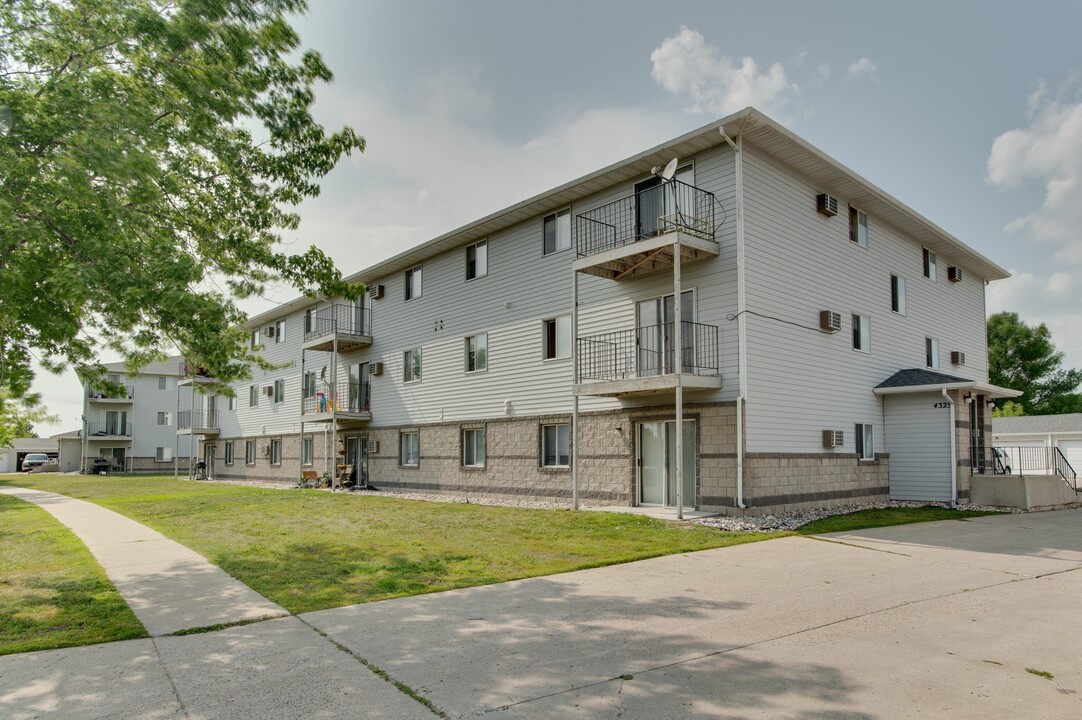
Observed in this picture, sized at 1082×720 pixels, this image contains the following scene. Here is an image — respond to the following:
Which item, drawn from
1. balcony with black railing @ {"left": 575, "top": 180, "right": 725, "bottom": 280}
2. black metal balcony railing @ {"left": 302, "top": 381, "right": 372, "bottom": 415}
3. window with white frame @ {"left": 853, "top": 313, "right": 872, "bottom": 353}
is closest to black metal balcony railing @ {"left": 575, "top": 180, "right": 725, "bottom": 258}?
balcony with black railing @ {"left": 575, "top": 180, "right": 725, "bottom": 280}

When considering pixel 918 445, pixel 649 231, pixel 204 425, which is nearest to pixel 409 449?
pixel 649 231

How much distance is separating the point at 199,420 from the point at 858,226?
39.3 metres

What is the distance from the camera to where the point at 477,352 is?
20.6 meters

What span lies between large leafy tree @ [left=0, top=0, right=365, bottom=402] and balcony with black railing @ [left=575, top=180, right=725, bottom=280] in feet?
23.5

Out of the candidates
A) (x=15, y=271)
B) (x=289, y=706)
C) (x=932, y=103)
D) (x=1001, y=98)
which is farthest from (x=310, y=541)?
(x=1001, y=98)

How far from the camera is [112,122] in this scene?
7336 mm

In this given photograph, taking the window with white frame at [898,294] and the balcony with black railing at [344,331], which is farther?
the balcony with black railing at [344,331]

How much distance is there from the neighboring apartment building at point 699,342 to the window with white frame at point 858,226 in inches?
2.3

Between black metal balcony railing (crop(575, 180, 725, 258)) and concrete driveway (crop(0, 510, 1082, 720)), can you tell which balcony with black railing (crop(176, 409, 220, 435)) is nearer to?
black metal balcony railing (crop(575, 180, 725, 258))

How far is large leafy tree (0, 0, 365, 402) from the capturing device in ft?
23.7

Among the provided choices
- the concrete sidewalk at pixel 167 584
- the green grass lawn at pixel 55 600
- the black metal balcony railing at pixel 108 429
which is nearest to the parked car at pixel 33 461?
the black metal balcony railing at pixel 108 429

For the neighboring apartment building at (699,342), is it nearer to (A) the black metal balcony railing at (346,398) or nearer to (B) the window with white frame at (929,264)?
(B) the window with white frame at (929,264)

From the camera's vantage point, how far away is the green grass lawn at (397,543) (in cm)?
783

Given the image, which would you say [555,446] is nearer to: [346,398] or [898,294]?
[898,294]
